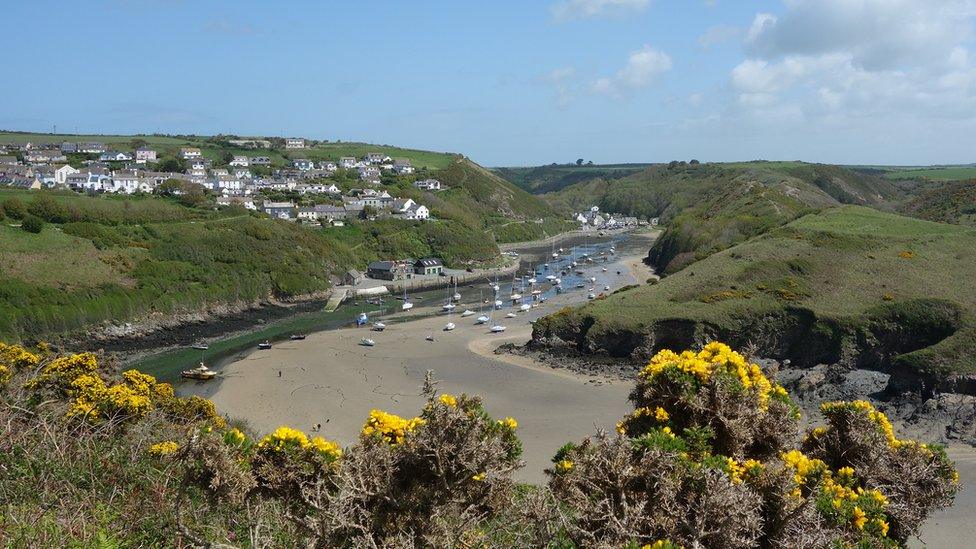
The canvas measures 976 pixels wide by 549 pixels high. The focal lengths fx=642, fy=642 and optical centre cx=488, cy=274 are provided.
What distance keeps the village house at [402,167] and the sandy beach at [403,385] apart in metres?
87.9

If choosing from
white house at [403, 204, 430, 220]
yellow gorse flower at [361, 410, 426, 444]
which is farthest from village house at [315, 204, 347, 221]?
yellow gorse flower at [361, 410, 426, 444]

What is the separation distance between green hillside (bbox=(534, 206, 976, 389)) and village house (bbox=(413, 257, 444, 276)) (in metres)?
31.7

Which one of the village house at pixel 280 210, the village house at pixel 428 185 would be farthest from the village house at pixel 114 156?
the village house at pixel 428 185

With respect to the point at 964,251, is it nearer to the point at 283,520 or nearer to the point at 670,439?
the point at 670,439

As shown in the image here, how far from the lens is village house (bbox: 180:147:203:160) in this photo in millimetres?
121500

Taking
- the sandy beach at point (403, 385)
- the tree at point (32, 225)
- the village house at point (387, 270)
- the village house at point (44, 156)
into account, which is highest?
the village house at point (44, 156)

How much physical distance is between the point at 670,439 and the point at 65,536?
18.4 feet

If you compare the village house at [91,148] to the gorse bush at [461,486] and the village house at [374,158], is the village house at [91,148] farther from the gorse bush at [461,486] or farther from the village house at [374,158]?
the gorse bush at [461,486]

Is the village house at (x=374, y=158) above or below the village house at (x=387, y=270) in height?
above

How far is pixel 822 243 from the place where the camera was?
51.8 meters

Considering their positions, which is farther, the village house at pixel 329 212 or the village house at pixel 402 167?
the village house at pixel 402 167

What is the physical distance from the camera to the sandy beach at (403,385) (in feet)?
95.3

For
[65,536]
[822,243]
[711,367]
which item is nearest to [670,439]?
[711,367]

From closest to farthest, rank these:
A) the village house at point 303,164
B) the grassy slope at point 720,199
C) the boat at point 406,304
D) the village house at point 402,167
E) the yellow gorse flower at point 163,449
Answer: the yellow gorse flower at point 163,449, the boat at point 406,304, the grassy slope at point 720,199, the village house at point 303,164, the village house at point 402,167
